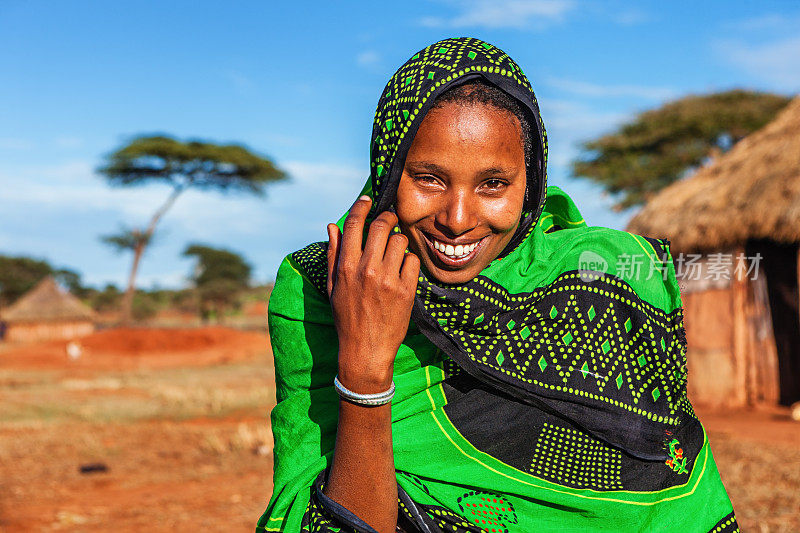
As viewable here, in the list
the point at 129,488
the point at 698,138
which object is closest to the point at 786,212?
the point at 129,488

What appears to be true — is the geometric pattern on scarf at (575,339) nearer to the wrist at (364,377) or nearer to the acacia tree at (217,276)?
the wrist at (364,377)

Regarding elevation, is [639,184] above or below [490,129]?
above

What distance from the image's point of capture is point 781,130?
11250 millimetres

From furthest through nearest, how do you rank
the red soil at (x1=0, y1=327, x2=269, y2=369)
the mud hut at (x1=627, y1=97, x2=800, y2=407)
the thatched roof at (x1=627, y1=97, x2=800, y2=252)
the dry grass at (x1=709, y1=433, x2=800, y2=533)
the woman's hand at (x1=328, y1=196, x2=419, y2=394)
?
the red soil at (x1=0, y1=327, x2=269, y2=369) < the mud hut at (x1=627, y1=97, x2=800, y2=407) < the thatched roof at (x1=627, y1=97, x2=800, y2=252) < the dry grass at (x1=709, y1=433, x2=800, y2=533) < the woman's hand at (x1=328, y1=196, x2=419, y2=394)

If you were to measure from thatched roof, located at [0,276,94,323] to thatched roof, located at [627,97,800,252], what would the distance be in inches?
898

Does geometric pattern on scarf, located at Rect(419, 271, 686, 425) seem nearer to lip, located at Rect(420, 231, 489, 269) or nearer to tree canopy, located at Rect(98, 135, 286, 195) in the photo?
lip, located at Rect(420, 231, 489, 269)

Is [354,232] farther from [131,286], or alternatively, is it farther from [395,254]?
[131,286]

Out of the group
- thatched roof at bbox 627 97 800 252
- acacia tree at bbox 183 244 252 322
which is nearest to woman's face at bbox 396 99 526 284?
thatched roof at bbox 627 97 800 252

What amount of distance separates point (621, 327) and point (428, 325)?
48cm

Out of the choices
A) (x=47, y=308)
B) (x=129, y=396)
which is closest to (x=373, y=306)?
(x=129, y=396)

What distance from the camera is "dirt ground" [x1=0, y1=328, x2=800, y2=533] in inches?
223

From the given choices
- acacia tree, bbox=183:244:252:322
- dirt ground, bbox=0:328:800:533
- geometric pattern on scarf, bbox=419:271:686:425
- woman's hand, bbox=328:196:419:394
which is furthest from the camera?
acacia tree, bbox=183:244:252:322

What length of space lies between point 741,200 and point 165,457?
8.31 meters

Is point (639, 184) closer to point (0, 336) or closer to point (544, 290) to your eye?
point (544, 290)
